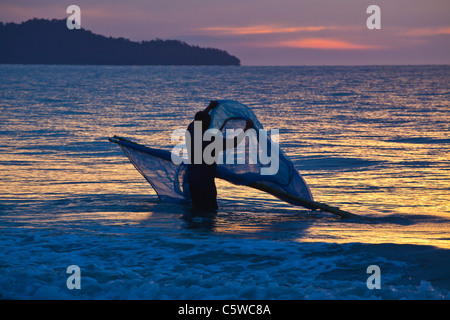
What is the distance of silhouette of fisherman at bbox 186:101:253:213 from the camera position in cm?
830

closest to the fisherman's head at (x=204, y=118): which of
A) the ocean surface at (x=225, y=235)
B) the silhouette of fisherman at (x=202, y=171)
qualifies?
the silhouette of fisherman at (x=202, y=171)

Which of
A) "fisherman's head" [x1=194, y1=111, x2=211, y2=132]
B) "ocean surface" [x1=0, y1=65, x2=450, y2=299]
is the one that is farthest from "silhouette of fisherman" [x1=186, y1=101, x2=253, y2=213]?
"ocean surface" [x1=0, y1=65, x2=450, y2=299]

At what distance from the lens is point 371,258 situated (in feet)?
20.9

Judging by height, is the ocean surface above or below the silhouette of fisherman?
below

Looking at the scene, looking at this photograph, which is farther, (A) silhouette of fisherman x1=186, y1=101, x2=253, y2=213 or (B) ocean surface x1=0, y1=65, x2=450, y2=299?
(A) silhouette of fisherman x1=186, y1=101, x2=253, y2=213

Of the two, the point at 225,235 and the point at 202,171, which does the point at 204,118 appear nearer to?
the point at 202,171

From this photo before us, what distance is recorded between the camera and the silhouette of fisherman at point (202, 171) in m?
8.30

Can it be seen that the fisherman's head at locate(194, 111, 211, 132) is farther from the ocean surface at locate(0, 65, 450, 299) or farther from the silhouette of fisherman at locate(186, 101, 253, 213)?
the ocean surface at locate(0, 65, 450, 299)

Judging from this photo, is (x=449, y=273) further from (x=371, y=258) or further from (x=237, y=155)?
(x=237, y=155)

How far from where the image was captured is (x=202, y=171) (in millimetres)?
8539

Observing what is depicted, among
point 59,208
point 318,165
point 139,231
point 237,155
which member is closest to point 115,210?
point 59,208

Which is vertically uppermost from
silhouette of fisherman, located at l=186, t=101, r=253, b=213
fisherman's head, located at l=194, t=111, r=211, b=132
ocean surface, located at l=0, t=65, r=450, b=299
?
fisherman's head, located at l=194, t=111, r=211, b=132
